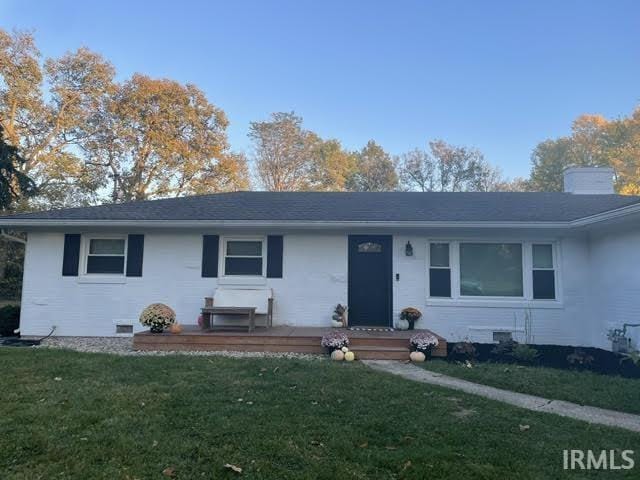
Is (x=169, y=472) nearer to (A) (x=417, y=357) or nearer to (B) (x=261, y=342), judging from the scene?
(B) (x=261, y=342)

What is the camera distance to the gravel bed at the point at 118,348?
23.6 feet

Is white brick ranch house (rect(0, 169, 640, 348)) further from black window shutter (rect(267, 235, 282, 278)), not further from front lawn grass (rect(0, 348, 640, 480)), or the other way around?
front lawn grass (rect(0, 348, 640, 480))

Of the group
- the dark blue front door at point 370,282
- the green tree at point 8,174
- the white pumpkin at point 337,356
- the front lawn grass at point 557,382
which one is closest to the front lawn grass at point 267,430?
the front lawn grass at point 557,382

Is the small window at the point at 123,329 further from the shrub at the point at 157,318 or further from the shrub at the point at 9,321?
→ the shrub at the point at 9,321

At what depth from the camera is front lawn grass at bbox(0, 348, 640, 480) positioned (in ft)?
9.70

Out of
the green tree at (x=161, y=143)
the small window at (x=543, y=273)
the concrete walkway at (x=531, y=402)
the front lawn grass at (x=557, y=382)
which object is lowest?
the concrete walkway at (x=531, y=402)

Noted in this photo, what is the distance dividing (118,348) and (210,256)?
8.30 feet

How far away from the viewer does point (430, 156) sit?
100ft

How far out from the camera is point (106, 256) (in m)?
9.16

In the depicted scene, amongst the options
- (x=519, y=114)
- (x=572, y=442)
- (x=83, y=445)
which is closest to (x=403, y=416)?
(x=572, y=442)

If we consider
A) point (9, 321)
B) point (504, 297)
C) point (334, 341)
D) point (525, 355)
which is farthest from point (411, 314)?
point (9, 321)

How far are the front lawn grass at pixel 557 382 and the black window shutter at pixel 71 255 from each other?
7.59 m

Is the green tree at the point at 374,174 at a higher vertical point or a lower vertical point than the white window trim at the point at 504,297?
higher

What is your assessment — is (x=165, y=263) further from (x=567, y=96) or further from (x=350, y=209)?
(x=567, y=96)
